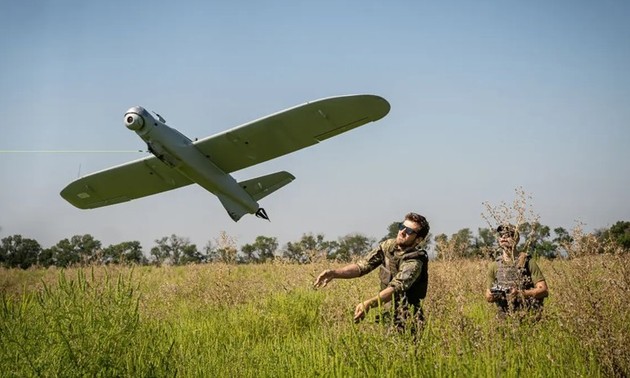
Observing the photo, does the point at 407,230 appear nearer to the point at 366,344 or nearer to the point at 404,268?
the point at 404,268

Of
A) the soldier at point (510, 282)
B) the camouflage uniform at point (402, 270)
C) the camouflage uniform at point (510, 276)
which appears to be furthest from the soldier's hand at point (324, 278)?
the camouflage uniform at point (510, 276)

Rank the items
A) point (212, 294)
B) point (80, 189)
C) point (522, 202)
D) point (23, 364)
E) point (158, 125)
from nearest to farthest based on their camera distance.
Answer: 1. point (23, 364)
2. point (522, 202)
3. point (212, 294)
4. point (158, 125)
5. point (80, 189)

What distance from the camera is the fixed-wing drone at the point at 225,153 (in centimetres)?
1337

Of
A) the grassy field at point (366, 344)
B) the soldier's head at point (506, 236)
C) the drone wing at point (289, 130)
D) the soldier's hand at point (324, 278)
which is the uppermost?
the drone wing at point (289, 130)

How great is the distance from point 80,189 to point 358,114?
1066cm

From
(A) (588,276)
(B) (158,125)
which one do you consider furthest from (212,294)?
(B) (158,125)

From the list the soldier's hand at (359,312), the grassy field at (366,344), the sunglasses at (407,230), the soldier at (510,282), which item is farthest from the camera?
the soldier at (510,282)

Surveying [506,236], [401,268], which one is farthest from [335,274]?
[506,236]

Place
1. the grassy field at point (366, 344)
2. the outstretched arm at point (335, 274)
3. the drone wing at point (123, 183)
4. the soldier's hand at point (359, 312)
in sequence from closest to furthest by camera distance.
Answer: the grassy field at point (366, 344)
the soldier's hand at point (359, 312)
the outstretched arm at point (335, 274)
the drone wing at point (123, 183)

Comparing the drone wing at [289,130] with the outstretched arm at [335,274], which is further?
the drone wing at [289,130]

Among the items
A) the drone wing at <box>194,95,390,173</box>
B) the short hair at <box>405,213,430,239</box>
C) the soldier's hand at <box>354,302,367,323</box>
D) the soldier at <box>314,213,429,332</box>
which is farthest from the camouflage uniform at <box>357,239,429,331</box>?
the drone wing at <box>194,95,390,173</box>

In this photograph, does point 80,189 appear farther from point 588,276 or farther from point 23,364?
point 588,276

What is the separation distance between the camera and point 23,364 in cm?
329

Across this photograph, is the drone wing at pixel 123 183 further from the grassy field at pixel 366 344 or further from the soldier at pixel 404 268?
the soldier at pixel 404 268
